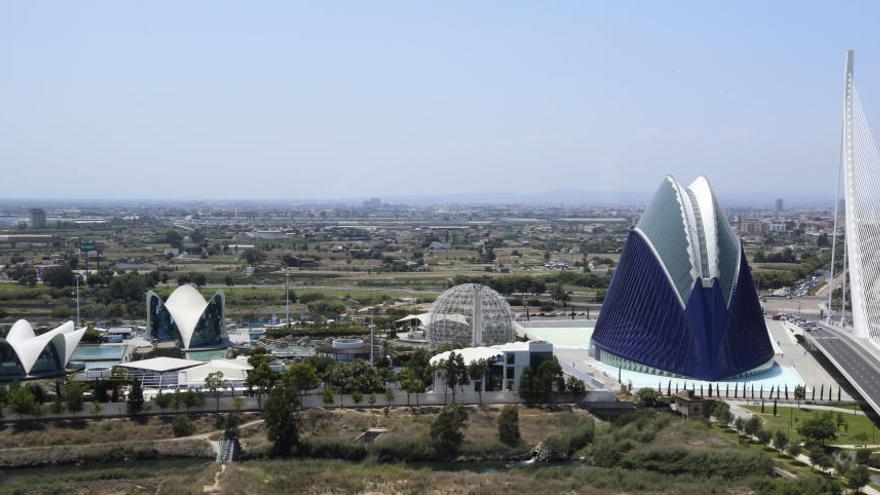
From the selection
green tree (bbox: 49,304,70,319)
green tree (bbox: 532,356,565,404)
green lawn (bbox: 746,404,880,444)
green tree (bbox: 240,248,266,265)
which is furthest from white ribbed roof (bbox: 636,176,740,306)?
green tree (bbox: 240,248,266,265)

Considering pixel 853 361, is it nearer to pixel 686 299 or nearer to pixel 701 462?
→ pixel 686 299

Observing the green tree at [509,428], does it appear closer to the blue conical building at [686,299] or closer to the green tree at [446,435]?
the green tree at [446,435]

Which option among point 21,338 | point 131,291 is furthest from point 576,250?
point 21,338

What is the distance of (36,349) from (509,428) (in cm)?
2777

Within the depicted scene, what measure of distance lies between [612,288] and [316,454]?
24.2 meters

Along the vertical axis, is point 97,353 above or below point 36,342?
below

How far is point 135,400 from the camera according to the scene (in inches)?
1706

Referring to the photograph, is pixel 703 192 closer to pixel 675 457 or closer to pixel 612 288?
pixel 612 288

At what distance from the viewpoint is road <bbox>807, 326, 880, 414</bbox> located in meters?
42.1

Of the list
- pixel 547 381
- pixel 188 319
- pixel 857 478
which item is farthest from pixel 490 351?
pixel 188 319

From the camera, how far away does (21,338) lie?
53094 millimetres

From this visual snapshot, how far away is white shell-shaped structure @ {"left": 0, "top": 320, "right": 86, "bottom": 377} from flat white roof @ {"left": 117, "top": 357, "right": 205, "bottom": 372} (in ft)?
10.6

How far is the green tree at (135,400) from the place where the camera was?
43338mm

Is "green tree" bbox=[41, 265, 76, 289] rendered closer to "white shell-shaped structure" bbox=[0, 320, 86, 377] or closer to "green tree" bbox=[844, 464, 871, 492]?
"white shell-shaped structure" bbox=[0, 320, 86, 377]
